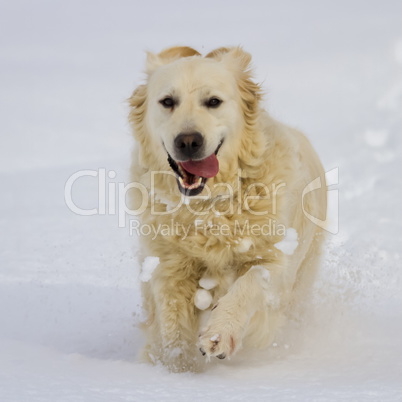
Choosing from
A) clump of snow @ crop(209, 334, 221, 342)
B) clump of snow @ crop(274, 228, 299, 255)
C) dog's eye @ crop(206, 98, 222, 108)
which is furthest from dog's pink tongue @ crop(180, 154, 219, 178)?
clump of snow @ crop(209, 334, 221, 342)

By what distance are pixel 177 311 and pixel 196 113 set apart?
1.26m

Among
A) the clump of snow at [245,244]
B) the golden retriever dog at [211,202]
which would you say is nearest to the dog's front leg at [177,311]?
the golden retriever dog at [211,202]

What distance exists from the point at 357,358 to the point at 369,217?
5708 mm

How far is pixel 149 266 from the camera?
4.25 m

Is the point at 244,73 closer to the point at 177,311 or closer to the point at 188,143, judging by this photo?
the point at 188,143

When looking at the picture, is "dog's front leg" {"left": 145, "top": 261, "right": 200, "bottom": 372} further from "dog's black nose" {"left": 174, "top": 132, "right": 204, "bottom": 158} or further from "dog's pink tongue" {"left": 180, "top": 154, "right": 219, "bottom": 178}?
"dog's black nose" {"left": 174, "top": 132, "right": 204, "bottom": 158}

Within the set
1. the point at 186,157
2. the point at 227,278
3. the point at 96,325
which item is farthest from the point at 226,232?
the point at 96,325

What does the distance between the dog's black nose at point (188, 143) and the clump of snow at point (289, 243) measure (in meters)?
0.80

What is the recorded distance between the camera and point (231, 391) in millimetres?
3164

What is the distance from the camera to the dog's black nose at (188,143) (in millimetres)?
3742

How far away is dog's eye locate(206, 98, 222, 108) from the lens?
399cm

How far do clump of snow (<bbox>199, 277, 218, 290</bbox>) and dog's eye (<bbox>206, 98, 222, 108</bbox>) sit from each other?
3.55 feet

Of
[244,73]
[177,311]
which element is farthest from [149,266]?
[244,73]

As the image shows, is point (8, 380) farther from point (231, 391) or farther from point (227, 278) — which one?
point (227, 278)
